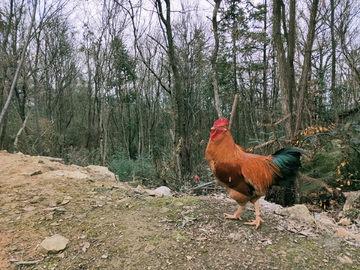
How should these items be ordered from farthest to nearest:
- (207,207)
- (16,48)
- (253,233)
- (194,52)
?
1. (194,52)
2. (16,48)
3. (207,207)
4. (253,233)

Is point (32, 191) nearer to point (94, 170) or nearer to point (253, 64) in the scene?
point (94, 170)

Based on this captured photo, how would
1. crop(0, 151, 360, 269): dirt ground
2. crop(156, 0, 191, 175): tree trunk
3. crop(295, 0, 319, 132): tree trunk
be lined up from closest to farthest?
crop(0, 151, 360, 269): dirt ground, crop(295, 0, 319, 132): tree trunk, crop(156, 0, 191, 175): tree trunk

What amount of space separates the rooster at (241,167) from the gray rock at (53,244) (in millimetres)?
1795

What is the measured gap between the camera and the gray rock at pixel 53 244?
2000 millimetres

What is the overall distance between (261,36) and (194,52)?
3906mm

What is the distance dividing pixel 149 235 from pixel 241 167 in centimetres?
135

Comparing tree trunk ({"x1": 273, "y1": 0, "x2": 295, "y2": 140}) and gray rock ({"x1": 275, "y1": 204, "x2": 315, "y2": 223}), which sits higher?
tree trunk ({"x1": 273, "y1": 0, "x2": 295, "y2": 140})

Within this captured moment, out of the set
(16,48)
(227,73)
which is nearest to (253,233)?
(16,48)

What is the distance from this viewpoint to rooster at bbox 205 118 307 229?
2.37m

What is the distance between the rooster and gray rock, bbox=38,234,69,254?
5.89 ft

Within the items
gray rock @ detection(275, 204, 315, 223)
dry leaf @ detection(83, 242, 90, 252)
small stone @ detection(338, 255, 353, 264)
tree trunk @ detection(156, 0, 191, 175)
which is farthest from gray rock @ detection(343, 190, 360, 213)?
dry leaf @ detection(83, 242, 90, 252)

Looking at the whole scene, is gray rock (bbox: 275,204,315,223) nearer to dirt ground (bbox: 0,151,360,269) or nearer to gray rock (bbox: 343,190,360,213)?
dirt ground (bbox: 0,151,360,269)

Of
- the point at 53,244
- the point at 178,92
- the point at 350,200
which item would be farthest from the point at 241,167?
the point at 178,92

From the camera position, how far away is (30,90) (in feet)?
31.3
